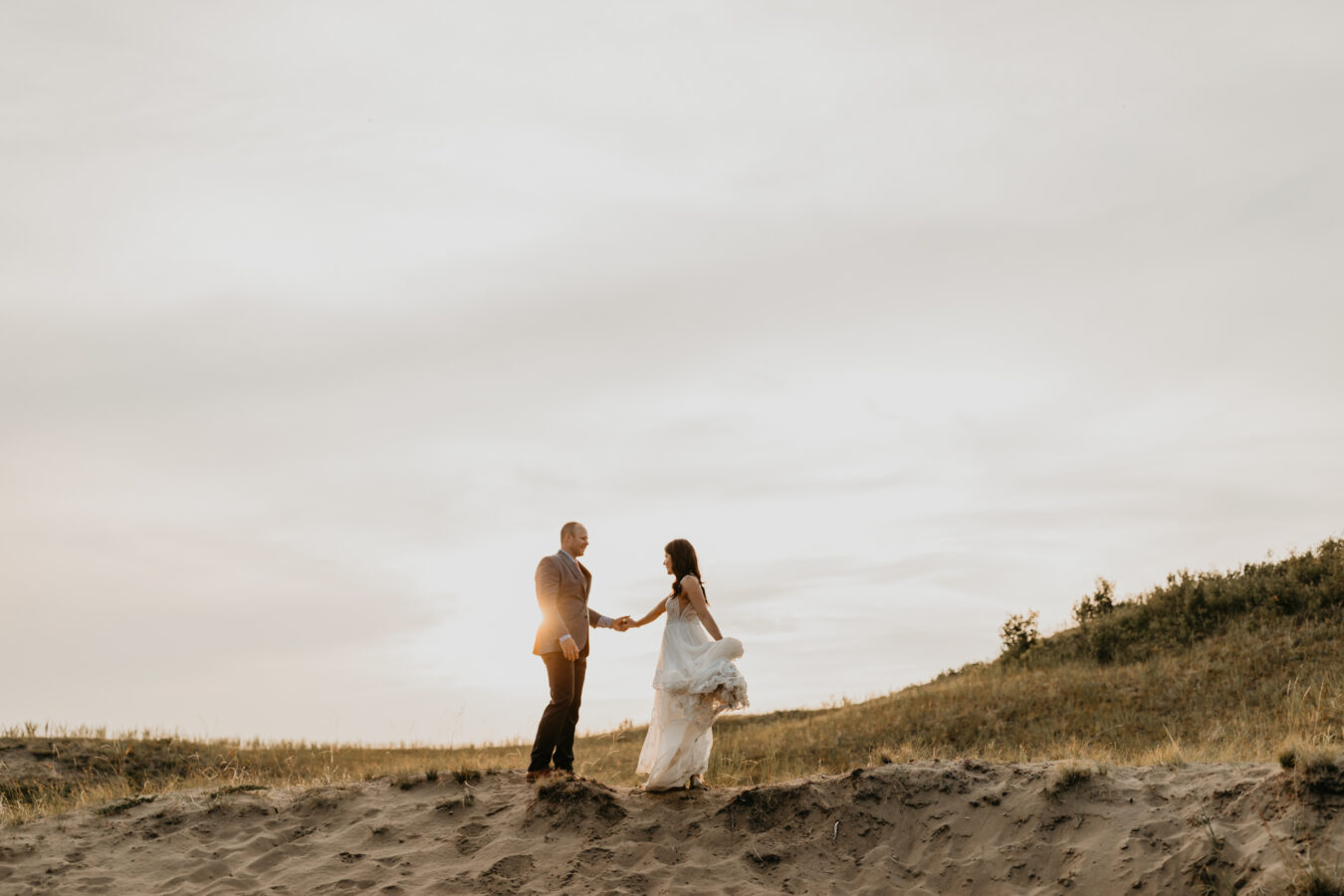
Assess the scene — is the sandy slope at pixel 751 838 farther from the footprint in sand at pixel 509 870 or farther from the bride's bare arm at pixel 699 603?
the bride's bare arm at pixel 699 603

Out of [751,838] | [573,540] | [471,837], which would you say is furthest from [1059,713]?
[471,837]

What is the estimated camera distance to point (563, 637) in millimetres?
10109

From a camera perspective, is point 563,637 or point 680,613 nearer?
point 563,637

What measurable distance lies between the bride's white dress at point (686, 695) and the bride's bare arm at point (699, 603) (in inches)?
5.2

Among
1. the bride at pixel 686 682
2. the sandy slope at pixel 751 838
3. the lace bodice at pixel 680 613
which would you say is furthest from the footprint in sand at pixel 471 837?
the lace bodice at pixel 680 613

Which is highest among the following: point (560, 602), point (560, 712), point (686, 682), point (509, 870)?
point (560, 602)

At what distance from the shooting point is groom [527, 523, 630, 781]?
1029 cm

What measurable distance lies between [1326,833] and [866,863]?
364 centimetres

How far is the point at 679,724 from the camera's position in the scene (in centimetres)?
994

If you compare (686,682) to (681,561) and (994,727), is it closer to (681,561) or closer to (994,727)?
(681,561)

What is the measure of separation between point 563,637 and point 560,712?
2.89ft

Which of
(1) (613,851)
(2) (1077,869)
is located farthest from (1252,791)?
(1) (613,851)

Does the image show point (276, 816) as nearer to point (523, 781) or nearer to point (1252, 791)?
point (523, 781)

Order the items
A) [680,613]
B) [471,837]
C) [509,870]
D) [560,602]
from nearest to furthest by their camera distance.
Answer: [509,870]
[471,837]
[680,613]
[560,602]
